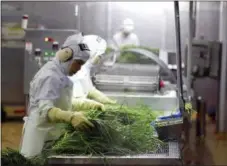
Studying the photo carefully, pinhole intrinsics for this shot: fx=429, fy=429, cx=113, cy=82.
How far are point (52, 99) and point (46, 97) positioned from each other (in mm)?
23

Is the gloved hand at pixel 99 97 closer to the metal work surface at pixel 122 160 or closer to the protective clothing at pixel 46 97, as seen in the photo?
the protective clothing at pixel 46 97

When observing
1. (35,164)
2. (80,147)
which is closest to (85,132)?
(80,147)

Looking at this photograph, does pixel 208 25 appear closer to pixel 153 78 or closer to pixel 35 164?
pixel 153 78

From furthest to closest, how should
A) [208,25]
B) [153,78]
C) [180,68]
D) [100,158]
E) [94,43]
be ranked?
[208,25] < [153,78] < [180,68] < [94,43] < [100,158]

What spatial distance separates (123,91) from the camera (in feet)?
6.51

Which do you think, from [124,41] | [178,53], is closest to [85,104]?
[178,53]

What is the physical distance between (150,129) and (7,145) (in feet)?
1.89

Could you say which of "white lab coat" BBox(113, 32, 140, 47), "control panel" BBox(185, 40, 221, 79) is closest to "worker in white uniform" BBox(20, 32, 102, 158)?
"white lab coat" BBox(113, 32, 140, 47)

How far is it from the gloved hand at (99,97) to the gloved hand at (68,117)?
10.6 inches

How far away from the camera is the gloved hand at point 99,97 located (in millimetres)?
1811

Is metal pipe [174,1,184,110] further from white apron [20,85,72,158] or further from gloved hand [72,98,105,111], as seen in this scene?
white apron [20,85,72,158]

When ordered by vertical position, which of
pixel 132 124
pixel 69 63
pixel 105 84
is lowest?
pixel 132 124

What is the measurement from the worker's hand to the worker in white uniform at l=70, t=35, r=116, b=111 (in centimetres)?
10

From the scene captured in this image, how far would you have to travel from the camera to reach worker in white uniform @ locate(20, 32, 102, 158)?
5.06 ft
